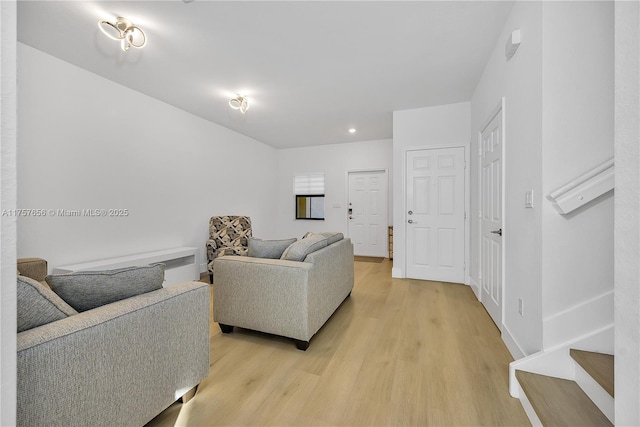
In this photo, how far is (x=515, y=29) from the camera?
1899 mm

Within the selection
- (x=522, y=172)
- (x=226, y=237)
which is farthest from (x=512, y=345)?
(x=226, y=237)

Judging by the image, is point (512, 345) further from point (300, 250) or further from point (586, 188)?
point (300, 250)

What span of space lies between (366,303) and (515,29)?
272 centimetres

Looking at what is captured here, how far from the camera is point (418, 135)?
153 inches

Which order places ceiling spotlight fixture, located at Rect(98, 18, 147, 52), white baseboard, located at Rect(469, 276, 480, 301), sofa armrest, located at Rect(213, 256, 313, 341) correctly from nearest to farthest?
1. sofa armrest, located at Rect(213, 256, 313, 341)
2. ceiling spotlight fixture, located at Rect(98, 18, 147, 52)
3. white baseboard, located at Rect(469, 276, 480, 301)

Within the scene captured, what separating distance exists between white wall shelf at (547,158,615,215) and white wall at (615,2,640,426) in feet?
2.45

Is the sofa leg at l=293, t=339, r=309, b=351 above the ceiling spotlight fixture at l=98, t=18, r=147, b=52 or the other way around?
the other way around

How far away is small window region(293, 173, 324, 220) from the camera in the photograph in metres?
6.35

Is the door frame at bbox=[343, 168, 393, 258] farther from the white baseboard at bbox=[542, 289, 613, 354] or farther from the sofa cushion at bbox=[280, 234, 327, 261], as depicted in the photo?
the white baseboard at bbox=[542, 289, 613, 354]

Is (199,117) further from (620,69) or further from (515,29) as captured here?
(620,69)

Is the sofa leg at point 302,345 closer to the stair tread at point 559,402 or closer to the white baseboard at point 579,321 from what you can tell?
the stair tread at point 559,402

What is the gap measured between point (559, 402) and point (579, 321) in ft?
1.43

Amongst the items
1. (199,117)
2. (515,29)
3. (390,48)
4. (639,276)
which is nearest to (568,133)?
(515,29)

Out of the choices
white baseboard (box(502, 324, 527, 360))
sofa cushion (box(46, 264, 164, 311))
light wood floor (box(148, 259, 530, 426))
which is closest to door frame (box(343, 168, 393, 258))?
light wood floor (box(148, 259, 530, 426))
